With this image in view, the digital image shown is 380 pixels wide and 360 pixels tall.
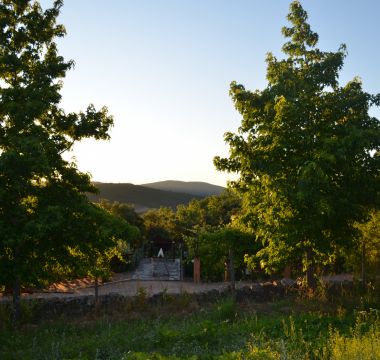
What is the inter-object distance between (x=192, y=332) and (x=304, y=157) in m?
7.14

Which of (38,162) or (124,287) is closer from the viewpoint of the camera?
(38,162)

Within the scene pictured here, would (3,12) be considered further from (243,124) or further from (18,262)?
(243,124)

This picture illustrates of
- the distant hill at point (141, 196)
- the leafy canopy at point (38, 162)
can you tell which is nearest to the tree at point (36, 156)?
the leafy canopy at point (38, 162)

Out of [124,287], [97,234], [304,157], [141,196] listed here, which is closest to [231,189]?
[304,157]

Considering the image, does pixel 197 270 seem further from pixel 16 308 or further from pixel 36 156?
pixel 36 156

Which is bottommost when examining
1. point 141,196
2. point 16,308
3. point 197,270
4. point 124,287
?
point 124,287

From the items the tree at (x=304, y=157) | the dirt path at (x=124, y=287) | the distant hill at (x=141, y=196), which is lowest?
the dirt path at (x=124, y=287)

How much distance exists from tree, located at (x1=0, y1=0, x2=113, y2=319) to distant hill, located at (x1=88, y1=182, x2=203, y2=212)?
95360 millimetres

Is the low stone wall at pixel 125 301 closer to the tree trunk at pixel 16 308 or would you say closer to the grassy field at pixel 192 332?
the grassy field at pixel 192 332

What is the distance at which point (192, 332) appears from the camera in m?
11.9

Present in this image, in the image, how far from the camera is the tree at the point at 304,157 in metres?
14.4

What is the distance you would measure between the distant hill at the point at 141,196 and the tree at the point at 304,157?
95054 mm

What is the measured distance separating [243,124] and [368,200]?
209 inches

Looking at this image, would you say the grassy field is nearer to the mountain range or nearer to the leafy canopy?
the leafy canopy
